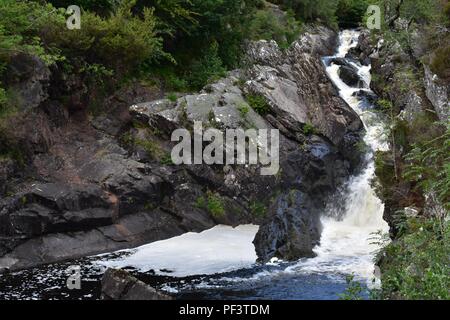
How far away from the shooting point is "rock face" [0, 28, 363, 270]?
13766 millimetres

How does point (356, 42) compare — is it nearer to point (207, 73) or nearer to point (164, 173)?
point (207, 73)

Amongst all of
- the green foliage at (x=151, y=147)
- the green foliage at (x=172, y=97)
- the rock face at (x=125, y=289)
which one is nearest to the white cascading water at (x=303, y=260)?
the green foliage at (x=151, y=147)

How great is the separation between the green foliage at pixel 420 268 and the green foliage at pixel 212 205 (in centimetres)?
766

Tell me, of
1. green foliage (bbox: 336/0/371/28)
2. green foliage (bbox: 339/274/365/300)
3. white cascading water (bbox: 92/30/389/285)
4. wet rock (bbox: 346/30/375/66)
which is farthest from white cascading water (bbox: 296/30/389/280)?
green foliage (bbox: 336/0/371/28)

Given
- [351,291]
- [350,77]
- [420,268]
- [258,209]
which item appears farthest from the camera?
[350,77]

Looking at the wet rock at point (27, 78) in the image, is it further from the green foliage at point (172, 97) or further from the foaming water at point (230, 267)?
the foaming water at point (230, 267)

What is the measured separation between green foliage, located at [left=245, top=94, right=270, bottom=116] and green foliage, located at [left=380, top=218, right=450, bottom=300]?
10.1 metres

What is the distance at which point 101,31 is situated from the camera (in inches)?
644

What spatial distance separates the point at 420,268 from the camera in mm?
7168

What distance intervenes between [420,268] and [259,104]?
12.2 meters

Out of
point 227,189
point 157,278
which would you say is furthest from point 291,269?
point 227,189

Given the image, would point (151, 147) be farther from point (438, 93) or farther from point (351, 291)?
point (351, 291)

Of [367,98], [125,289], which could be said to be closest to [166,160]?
[125,289]

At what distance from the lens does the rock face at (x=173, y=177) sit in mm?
13766
